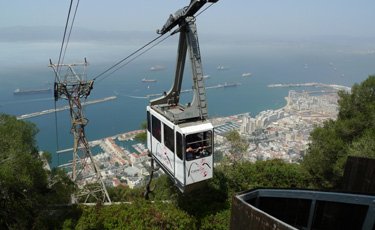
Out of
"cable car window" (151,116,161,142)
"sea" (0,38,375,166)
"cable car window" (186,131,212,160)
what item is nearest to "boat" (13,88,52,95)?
"sea" (0,38,375,166)

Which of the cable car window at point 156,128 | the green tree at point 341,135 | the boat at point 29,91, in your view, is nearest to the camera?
the cable car window at point 156,128

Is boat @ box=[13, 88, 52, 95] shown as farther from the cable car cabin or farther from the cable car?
the cable car cabin

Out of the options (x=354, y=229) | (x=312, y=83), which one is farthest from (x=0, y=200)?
(x=312, y=83)

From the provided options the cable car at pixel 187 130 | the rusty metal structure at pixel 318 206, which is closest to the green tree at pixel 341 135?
the cable car at pixel 187 130

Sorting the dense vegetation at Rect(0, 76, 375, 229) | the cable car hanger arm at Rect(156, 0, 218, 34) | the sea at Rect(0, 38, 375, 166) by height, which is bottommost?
the sea at Rect(0, 38, 375, 166)

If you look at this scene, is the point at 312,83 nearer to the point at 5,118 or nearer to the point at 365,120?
the point at 365,120

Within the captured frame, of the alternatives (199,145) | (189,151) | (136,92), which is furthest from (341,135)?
(136,92)

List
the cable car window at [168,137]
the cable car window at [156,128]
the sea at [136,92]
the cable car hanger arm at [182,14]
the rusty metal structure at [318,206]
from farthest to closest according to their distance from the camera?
the sea at [136,92]
the cable car window at [156,128]
the cable car window at [168,137]
the cable car hanger arm at [182,14]
the rusty metal structure at [318,206]

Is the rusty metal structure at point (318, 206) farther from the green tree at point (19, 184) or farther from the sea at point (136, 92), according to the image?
the sea at point (136, 92)

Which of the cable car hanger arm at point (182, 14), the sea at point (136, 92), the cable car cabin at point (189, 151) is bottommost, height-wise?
the sea at point (136, 92)
